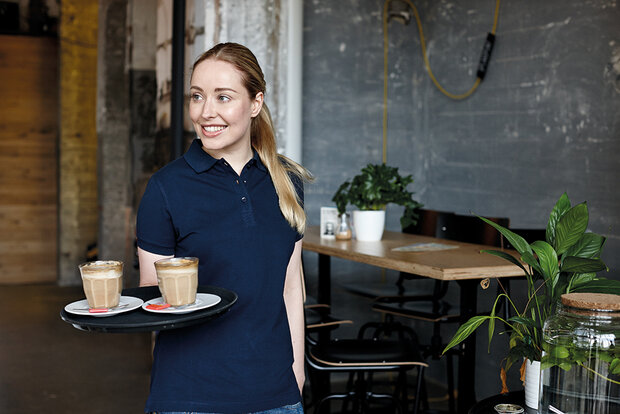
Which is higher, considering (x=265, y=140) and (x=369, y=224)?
(x=265, y=140)

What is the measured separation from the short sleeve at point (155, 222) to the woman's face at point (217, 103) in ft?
0.54

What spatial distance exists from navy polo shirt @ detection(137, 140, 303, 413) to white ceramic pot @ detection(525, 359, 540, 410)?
57 cm

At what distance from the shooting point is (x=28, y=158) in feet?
28.4

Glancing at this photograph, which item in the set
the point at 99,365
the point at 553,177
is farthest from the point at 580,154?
the point at 99,365

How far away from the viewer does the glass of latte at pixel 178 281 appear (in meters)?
1.53

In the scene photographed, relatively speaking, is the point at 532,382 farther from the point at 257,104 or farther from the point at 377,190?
the point at 377,190

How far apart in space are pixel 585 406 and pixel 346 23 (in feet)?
12.6

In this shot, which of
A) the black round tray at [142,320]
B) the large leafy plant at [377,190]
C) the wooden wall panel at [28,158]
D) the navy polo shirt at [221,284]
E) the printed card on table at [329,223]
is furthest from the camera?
the wooden wall panel at [28,158]

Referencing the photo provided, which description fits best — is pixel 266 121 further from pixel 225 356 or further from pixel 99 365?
pixel 99 365

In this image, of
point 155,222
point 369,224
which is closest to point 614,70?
point 369,224

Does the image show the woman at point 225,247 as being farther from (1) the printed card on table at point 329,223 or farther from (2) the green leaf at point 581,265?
(1) the printed card on table at point 329,223

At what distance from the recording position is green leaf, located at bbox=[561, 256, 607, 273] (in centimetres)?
174

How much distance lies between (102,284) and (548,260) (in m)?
1.02

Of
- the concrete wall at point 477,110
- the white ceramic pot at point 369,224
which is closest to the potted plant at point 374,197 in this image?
the white ceramic pot at point 369,224
